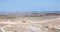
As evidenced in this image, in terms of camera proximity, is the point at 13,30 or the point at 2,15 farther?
the point at 2,15

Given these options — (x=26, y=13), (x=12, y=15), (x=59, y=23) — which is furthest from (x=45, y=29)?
(x=12, y=15)

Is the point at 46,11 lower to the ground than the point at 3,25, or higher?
higher

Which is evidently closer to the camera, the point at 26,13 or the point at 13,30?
the point at 13,30

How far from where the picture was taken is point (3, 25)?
2596 mm

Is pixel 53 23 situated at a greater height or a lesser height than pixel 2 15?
lesser

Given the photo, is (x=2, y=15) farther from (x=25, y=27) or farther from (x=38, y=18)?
(x=38, y=18)

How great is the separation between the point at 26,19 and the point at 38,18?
268 mm

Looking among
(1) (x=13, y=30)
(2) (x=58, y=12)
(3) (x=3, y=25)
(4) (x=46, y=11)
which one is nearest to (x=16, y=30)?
(1) (x=13, y=30)

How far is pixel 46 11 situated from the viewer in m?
2.62

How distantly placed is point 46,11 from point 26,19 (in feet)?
1.57

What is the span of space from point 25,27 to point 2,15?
0.62 m

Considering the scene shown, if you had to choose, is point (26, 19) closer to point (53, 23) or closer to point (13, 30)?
point (13, 30)

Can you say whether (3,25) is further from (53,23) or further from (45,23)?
(53,23)

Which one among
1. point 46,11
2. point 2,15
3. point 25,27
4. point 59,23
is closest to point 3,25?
point 2,15
